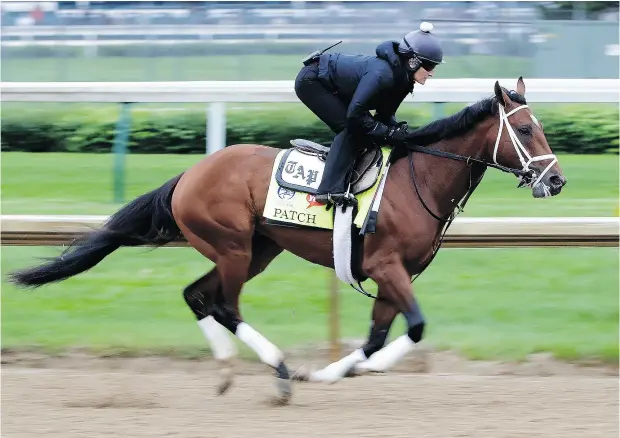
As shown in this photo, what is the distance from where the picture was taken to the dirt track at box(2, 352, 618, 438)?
16.3ft

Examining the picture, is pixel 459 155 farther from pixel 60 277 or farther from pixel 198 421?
pixel 60 277

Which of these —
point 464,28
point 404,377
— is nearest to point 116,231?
point 404,377

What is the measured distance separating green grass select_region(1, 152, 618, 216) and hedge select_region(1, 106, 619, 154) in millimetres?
159

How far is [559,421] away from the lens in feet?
16.8

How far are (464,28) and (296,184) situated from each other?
20.5 ft

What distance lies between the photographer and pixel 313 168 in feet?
18.8

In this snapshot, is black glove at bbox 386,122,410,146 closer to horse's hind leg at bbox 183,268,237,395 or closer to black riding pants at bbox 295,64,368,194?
black riding pants at bbox 295,64,368,194

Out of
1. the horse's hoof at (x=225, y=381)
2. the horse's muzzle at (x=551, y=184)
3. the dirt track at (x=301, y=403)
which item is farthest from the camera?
the horse's hoof at (x=225, y=381)

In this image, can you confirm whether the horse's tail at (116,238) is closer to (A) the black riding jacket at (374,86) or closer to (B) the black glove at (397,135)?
(A) the black riding jacket at (374,86)

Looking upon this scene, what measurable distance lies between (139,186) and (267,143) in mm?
1371

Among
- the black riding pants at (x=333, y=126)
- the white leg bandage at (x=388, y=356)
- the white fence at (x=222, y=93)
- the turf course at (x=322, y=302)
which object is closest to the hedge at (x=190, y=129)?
the white fence at (x=222, y=93)

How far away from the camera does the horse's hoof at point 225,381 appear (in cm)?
577

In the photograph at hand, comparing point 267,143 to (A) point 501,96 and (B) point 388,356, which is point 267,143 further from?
(B) point 388,356

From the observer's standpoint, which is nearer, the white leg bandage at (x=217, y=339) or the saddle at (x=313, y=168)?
the saddle at (x=313, y=168)
